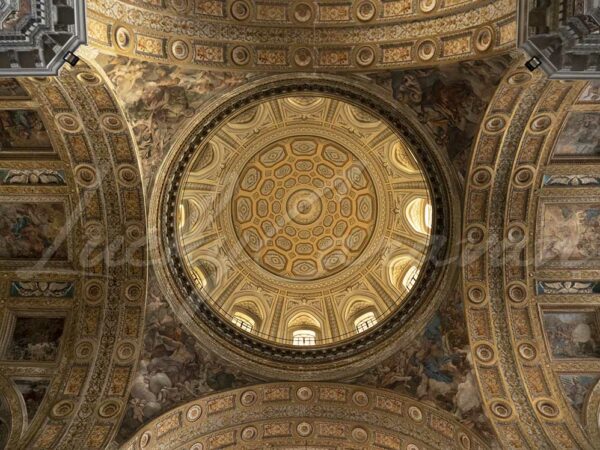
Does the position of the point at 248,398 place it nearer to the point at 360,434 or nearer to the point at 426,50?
the point at 360,434

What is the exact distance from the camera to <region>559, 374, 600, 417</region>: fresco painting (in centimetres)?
1498

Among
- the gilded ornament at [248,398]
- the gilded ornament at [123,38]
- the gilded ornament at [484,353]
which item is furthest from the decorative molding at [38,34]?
the gilded ornament at [484,353]

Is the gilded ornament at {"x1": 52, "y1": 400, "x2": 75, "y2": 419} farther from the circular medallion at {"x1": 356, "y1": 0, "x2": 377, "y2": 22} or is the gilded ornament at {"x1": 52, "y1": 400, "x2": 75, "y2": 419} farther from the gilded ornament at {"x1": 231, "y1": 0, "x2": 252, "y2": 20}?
the circular medallion at {"x1": 356, "y1": 0, "x2": 377, "y2": 22}

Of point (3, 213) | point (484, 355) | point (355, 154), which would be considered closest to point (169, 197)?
point (3, 213)

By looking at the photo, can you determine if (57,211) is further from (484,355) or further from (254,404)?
(484,355)

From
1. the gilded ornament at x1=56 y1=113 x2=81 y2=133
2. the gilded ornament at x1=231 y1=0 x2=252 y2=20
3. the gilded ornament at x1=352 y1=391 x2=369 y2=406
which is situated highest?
the gilded ornament at x1=231 y1=0 x2=252 y2=20

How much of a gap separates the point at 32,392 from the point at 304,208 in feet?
37.5

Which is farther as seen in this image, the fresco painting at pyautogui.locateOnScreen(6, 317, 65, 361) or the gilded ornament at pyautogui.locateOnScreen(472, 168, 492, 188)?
the fresco painting at pyautogui.locateOnScreen(6, 317, 65, 361)

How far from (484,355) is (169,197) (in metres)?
9.87

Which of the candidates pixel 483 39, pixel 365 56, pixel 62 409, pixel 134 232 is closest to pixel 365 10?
pixel 365 56

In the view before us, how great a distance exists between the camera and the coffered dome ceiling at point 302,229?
1877cm

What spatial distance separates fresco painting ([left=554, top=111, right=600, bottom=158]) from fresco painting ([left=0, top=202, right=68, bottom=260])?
13.4 meters

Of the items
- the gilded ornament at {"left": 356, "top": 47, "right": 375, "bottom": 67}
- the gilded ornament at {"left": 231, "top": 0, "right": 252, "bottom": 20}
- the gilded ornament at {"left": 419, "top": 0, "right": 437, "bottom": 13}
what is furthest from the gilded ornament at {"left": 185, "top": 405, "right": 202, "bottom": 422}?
the gilded ornament at {"left": 419, "top": 0, "right": 437, "bottom": 13}

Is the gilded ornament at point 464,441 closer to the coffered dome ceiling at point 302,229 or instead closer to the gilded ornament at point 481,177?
the coffered dome ceiling at point 302,229
